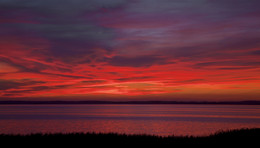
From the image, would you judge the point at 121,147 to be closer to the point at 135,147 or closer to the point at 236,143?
the point at 135,147

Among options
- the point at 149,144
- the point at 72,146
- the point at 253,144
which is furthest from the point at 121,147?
the point at 253,144

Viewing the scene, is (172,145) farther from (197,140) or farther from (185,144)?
(197,140)

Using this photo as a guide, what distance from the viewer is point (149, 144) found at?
62.0ft

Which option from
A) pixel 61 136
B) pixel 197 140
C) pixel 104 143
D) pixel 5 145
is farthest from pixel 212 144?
pixel 5 145

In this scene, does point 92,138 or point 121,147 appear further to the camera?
point 92,138

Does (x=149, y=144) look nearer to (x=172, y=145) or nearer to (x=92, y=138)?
(x=172, y=145)

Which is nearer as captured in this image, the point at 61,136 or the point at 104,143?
the point at 104,143

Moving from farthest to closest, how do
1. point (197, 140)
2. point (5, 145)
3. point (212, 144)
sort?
point (197, 140) < point (212, 144) < point (5, 145)

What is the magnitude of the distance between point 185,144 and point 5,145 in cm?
1270

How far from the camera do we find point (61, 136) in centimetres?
2112

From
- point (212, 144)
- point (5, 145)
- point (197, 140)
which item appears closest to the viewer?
point (5, 145)

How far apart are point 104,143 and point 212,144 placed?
793cm

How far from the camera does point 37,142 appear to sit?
18.9m

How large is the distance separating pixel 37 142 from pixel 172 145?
387 inches
